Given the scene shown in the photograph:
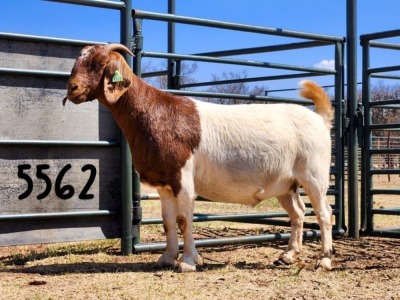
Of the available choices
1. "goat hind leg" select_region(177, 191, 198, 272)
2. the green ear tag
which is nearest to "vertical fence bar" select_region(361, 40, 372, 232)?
"goat hind leg" select_region(177, 191, 198, 272)

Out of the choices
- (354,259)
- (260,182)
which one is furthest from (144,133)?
(354,259)

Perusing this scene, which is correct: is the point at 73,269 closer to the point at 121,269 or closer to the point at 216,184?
the point at 121,269

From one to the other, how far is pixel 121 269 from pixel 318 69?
3616 millimetres

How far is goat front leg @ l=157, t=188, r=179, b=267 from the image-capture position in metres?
5.43

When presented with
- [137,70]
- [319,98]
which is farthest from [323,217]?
[137,70]

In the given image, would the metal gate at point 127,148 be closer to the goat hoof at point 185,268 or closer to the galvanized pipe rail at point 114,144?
the galvanized pipe rail at point 114,144

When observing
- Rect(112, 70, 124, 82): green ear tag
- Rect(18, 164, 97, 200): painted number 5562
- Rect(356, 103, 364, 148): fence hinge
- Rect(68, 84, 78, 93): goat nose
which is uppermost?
Rect(112, 70, 124, 82): green ear tag

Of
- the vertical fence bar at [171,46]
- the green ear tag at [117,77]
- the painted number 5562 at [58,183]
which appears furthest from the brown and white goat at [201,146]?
the vertical fence bar at [171,46]

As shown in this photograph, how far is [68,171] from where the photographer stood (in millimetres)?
5891

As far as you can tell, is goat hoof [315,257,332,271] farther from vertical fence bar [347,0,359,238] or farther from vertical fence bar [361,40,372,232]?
vertical fence bar [361,40,372,232]

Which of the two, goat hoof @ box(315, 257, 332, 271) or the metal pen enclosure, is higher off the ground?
the metal pen enclosure

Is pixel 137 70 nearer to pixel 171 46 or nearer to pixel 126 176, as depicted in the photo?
pixel 126 176

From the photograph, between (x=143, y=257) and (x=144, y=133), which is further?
(x=143, y=257)

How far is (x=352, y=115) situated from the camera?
7844 mm
